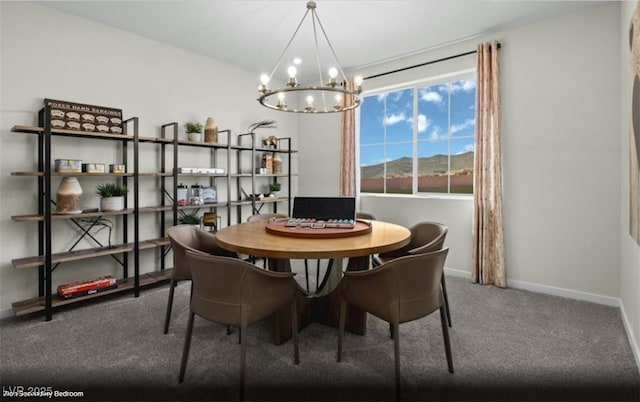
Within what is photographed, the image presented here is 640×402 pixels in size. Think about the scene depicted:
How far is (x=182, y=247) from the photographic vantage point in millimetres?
2240

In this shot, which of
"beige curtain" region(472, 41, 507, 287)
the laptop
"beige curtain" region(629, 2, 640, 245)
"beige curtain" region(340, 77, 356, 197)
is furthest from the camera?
"beige curtain" region(340, 77, 356, 197)

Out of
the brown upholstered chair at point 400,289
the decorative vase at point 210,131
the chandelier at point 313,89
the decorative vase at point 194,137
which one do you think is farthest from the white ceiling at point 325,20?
the brown upholstered chair at point 400,289

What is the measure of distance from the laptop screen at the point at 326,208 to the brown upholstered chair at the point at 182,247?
75cm

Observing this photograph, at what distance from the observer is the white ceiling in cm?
302

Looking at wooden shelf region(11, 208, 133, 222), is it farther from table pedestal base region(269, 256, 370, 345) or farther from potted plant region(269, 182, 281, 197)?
potted plant region(269, 182, 281, 197)

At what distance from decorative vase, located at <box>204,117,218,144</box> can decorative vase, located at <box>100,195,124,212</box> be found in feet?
4.01

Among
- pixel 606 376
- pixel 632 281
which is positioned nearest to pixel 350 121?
pixel 632 281

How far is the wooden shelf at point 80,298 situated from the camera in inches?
107

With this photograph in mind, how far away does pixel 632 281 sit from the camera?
2402 millimetres

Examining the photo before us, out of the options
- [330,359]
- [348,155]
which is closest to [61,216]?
[330,359]

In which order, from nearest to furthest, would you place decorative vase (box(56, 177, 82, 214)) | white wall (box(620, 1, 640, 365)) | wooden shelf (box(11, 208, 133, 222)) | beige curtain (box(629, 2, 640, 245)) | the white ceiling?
beige curtain (box(629, 2, 640, 245))
white wall (box(620, 1, 640, 365))
wooden shelf (box(11, 208, 133, 222))
decorative vase (box(56, 177, 82, 214))
the white ceiling

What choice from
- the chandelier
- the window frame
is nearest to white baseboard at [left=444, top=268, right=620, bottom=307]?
the window frame

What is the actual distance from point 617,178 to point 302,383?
330cm

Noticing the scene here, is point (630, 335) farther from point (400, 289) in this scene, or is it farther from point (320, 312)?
point (320, 312)
